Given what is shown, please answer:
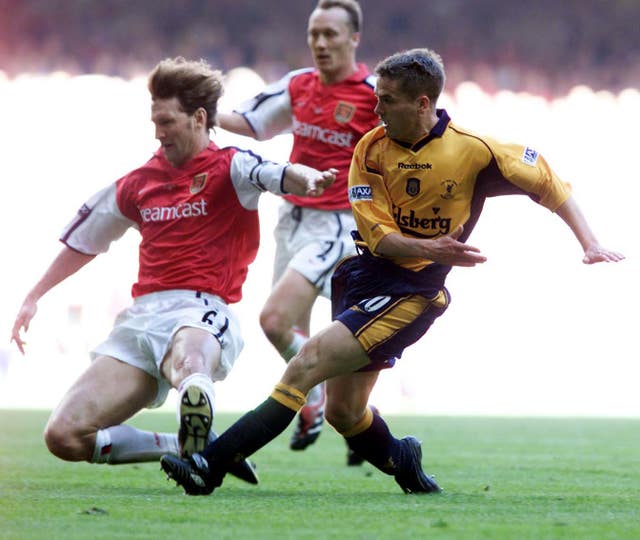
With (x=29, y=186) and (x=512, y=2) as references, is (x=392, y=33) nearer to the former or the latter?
(x=512, y=2)

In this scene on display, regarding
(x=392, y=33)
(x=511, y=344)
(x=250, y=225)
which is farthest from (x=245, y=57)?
(x=250, y=225)

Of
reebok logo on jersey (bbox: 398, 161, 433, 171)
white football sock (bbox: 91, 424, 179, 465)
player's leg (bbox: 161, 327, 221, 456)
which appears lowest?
white football sock (bbox: 91, 424, 179, 465)

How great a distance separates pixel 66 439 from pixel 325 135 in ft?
8.68

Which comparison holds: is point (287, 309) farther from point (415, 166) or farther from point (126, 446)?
point (415, 166)

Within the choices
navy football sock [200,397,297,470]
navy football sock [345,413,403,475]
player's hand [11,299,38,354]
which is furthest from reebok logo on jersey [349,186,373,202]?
player's hand [11,299,38,354]

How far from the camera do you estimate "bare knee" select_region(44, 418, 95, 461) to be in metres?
5.38

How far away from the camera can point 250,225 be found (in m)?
5.79

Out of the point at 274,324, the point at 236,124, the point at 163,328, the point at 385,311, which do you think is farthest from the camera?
the point at 236,124

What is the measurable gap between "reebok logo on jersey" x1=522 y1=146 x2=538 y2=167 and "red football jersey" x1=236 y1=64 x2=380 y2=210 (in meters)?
2.41

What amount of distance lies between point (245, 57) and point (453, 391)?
547cm

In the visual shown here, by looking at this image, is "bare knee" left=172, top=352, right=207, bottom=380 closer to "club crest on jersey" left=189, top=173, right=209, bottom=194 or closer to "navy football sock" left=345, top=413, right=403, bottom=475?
"navy football sock" left=345, top=413, right=403, bottom=475

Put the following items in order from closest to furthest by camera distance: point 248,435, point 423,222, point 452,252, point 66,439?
point 452,252 < point 248,435 < point 423,222 < point 66,439

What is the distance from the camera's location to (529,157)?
4918 millimetres

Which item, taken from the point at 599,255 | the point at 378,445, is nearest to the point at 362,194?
the point at 599,255
